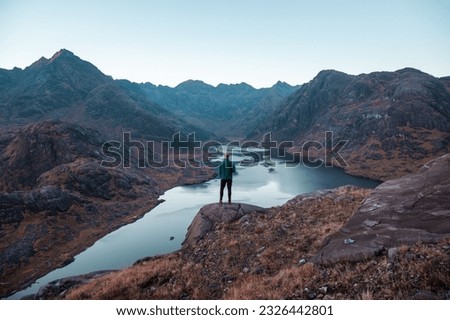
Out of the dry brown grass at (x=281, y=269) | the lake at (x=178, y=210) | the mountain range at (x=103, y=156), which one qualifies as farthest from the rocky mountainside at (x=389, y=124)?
the dry brown grass at (x=281, y=269)

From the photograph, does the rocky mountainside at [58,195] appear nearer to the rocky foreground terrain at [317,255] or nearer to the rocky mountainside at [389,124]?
the rocky foreground terrain at [317,255]

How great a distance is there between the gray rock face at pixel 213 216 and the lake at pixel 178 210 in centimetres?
1967

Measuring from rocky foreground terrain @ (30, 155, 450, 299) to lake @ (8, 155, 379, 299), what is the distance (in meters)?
19.1

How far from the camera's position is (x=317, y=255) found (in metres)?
10.2

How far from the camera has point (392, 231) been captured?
32.4 feet

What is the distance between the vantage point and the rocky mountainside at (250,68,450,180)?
10731cm

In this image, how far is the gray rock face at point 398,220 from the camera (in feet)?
29.7

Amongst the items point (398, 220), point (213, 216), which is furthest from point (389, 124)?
point (398, 220)

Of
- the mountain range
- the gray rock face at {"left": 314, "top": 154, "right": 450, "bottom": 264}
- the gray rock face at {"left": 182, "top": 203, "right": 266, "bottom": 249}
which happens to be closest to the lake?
the mountain range

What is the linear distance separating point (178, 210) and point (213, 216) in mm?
41267

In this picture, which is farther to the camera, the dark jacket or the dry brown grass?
the dark jacket

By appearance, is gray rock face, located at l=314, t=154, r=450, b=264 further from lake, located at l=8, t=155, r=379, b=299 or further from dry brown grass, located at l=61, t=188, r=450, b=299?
lake, located at l=8, t=155, r=379, b=299

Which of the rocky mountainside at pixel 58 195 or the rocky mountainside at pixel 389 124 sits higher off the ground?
the rocky mountainside at pixel 389 124

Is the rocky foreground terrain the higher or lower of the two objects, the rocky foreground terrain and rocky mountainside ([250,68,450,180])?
the lower
